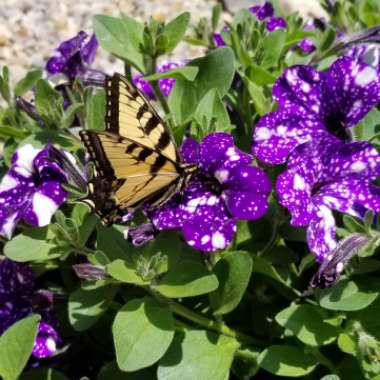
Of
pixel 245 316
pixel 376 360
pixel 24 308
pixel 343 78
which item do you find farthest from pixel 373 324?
pixel 24 308

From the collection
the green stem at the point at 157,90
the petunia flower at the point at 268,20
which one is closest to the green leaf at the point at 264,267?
the green stem at the point at 157,90

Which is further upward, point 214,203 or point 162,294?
point 214,203

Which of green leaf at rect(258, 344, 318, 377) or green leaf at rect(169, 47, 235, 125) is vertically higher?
green leaf at rect(169, 47, 235, 125)

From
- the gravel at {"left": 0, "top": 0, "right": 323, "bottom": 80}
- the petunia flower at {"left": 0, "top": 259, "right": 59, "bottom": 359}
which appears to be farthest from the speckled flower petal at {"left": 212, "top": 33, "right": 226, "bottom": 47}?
the gravel at {"left": 0, "top": 0, "right": 323, "bottom": 80}

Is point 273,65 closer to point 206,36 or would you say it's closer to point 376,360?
point 206,36

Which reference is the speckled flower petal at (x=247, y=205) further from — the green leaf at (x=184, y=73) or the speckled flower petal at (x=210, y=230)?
the green leaf at (x=184, y=73)

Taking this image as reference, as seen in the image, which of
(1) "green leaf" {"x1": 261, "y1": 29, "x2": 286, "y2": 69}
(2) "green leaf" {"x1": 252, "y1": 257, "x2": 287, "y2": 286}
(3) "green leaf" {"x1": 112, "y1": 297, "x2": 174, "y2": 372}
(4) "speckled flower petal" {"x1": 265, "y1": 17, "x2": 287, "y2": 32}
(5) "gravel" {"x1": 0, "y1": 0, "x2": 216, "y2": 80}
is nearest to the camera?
(3) "green leaf" {"x1": 112, "y1": 297, "x2": 174, "y2": 372}

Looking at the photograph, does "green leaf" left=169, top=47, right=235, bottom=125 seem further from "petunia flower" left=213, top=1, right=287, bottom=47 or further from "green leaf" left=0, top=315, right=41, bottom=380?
"green leaf" left=0, top=315, right=41, bottom=380
